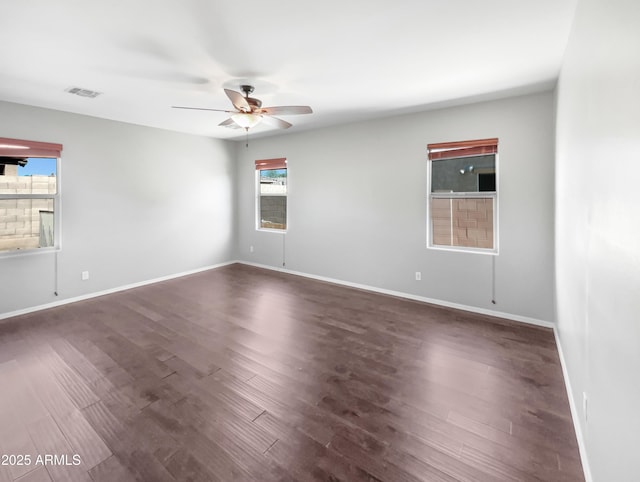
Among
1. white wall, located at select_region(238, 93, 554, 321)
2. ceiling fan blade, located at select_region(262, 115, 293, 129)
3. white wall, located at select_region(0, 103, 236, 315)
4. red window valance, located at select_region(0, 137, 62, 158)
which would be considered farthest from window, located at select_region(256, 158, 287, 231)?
red window valance, located at select_region(0, 137, 62, 158)

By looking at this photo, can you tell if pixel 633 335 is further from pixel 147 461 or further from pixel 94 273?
pixel 94 273

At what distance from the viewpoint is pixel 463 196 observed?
394 cm

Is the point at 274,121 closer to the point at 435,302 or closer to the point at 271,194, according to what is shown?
the point at 271,194

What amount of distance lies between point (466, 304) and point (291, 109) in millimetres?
3182

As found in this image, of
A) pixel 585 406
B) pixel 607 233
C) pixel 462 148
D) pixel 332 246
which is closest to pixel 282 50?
pixel 607 233

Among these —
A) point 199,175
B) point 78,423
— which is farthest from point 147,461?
point 199,175

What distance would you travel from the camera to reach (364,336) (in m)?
3.20

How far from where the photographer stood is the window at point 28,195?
3.69 metres

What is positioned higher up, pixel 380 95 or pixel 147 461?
pixel 380 95

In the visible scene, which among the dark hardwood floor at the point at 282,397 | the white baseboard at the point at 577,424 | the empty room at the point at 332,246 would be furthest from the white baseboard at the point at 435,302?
the white baseboard at the point at 577,424

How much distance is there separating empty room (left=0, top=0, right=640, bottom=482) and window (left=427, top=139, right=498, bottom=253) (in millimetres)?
27

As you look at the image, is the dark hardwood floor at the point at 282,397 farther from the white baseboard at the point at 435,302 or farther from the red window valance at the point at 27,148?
the red window valance at the point at 27,148

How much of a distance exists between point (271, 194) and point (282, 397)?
448 centimetres

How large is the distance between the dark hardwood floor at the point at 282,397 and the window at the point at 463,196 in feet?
3.25
